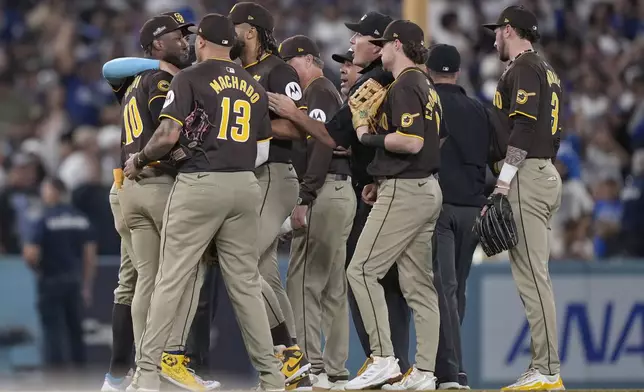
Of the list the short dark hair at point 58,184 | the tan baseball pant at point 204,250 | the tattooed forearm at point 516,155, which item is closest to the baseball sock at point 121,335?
the tan baseball pant at point 204,250

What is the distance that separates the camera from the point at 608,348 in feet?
44.6

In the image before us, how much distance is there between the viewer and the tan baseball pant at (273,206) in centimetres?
874

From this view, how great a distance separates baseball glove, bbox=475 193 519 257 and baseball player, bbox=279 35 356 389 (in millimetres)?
1161

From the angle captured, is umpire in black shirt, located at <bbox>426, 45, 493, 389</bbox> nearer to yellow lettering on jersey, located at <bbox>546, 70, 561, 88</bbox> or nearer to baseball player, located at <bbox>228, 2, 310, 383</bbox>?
yellow lettering on jersey, located at <bbox>546, 70, 561, 88</bbox>

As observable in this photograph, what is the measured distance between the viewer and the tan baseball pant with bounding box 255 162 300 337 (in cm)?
874

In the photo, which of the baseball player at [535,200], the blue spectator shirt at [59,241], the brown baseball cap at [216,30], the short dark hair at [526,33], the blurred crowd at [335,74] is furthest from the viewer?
the blurred crowd at [335,74]

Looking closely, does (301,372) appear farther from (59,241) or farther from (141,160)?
(59,241)

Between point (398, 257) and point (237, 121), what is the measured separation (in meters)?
1.47

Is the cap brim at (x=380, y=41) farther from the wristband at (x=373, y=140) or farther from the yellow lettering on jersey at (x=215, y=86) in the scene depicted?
the yellow lettering on jersey at (x=215, y=86)

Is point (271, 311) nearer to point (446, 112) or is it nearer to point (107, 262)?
point (446, 112)

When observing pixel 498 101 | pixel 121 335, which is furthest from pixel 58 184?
pixel 498 101

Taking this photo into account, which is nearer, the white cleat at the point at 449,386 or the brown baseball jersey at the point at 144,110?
the brown baseball jersey at the point at 144,110

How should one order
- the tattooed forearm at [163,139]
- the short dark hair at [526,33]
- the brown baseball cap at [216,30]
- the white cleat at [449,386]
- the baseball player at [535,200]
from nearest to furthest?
the tattooed forearm at [163,139] → the brown baseball cap at [216,30] → the baseball player at [535,200] → the short dark hair at [526,33] → the white cleat at [449,386]

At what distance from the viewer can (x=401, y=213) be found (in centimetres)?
852
